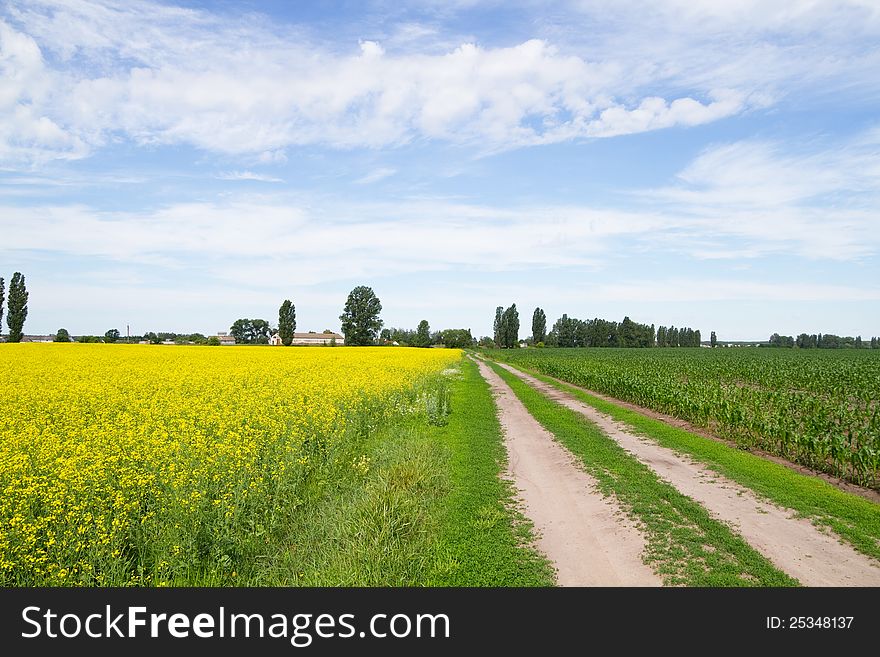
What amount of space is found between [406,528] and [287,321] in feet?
302

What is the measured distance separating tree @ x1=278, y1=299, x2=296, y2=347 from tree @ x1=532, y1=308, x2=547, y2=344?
7802cm

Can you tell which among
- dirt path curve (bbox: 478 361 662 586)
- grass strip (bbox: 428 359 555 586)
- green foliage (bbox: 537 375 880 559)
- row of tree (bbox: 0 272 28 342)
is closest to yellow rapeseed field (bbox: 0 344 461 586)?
grass strip (bbox: 428 359 555 586)

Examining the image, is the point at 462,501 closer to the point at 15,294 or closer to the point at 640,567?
the point at 640,567

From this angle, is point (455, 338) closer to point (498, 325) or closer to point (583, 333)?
point (498, 325)

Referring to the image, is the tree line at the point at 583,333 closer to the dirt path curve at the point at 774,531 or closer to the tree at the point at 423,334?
the tree at the point at 423,334

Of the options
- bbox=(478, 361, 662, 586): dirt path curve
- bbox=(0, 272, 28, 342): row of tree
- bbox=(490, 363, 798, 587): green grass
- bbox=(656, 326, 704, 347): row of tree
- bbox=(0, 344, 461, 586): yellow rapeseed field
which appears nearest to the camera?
bbox=(0, 344, 461, 586): yellow rapeseed field

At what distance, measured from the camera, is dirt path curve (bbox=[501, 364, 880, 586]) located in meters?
6.60

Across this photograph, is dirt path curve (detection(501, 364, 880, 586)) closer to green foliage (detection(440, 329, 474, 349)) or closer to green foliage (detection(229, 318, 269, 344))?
green foliage (detection(229, 318, 269, 344))

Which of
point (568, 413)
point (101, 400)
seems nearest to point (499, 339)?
point (568, 413)

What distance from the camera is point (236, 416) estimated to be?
37.1ft

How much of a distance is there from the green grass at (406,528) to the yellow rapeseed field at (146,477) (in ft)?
1.54

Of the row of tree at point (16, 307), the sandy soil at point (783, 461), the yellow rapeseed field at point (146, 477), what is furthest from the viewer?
the row of tree at point (16, 307)

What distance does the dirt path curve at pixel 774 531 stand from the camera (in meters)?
6.60

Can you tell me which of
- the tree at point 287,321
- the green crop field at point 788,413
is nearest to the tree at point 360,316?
the tree at point 287,321
